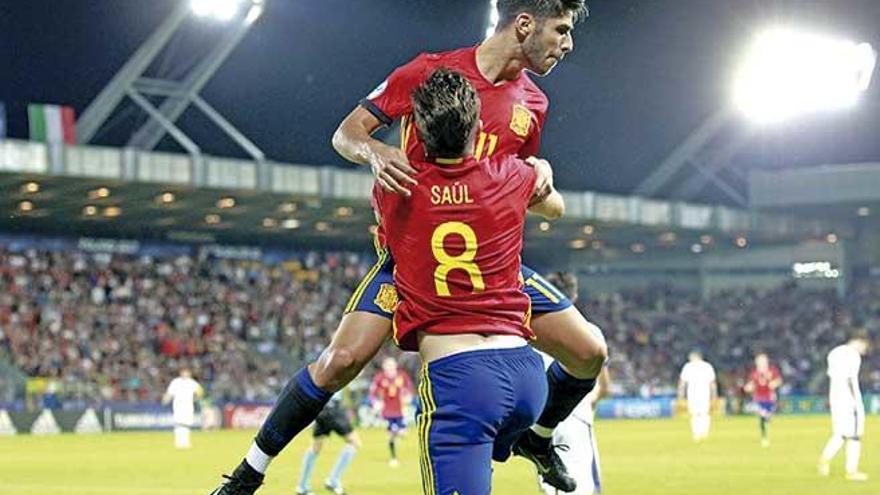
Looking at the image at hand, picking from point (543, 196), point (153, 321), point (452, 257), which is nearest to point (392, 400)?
point (543, 196)

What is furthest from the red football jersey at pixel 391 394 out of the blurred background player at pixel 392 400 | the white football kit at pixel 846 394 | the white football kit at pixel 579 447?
the white football kit at pixel 579 447

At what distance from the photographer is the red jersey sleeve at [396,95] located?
8086mm

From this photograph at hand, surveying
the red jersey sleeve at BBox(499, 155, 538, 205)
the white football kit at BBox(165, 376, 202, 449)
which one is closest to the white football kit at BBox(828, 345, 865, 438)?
the red jersey sleeve at BBox(499, 155, 538, 205)

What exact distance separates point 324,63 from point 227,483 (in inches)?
1701

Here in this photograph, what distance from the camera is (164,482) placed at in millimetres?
22703

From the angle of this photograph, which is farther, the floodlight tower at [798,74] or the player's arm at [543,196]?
the floodlight tower at [798,74]

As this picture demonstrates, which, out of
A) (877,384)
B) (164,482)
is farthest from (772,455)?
(877,384)

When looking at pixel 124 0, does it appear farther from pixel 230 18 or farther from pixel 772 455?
pixel 772 455

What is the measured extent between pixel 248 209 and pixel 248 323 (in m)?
4.52

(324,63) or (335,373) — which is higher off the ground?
(324,63)

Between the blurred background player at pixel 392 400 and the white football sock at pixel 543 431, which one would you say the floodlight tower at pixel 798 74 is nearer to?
the blurred background player at pixel 392 400

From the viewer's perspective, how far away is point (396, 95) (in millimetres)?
8102

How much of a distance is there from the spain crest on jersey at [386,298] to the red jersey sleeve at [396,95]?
39.3 inches

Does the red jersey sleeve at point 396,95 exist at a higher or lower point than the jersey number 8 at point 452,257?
higher
